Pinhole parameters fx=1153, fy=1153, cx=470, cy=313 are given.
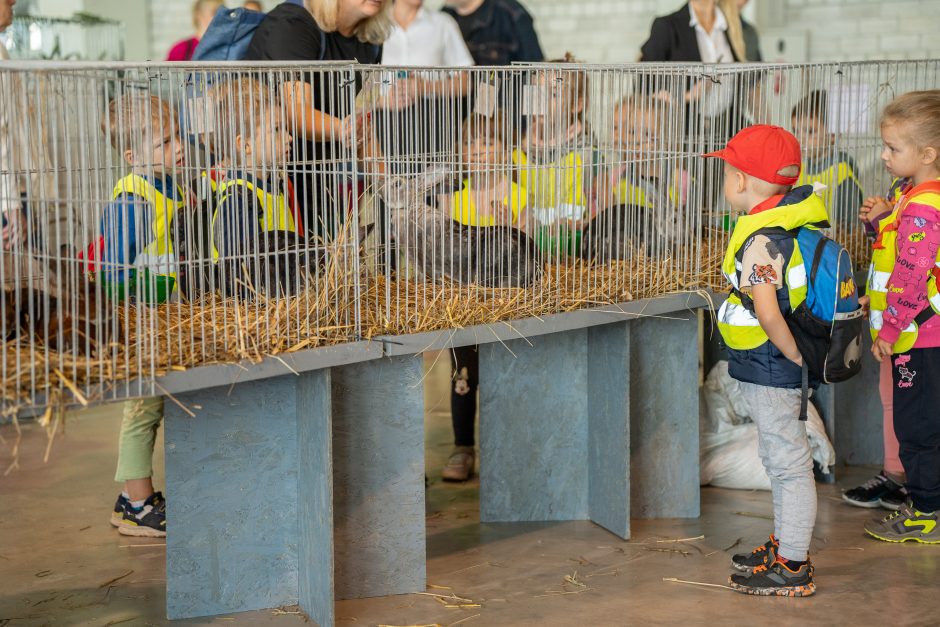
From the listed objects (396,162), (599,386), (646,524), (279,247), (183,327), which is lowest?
(646,524)

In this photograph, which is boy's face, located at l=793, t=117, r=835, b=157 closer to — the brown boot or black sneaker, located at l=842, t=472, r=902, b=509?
black sneaker, located at l=842, t=472, r=902, b=509

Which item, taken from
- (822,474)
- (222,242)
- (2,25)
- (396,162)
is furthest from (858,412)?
(2,25)

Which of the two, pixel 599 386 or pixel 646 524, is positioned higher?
pixel 599 386

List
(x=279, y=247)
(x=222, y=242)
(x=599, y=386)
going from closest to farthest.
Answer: (x=222, y=242) → (x=279, y=247) → (x=599, y=386)

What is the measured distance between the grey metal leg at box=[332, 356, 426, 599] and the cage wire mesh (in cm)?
20

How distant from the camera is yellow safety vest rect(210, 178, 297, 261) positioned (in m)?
2.84

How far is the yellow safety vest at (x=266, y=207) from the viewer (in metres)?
2.84

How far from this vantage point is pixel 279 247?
Answer: 3.01 metres

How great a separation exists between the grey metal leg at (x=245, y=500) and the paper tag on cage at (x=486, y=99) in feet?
2.97

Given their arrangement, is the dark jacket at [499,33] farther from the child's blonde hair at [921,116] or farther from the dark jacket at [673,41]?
the child's blonde hair at [921,116]

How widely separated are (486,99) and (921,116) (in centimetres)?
140

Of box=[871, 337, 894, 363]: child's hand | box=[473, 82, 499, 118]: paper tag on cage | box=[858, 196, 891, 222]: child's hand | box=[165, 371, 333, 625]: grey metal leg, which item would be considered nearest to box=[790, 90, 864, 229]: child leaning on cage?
box=[858, 196, 891, 222]: child's hand

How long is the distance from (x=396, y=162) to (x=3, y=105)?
1.10 meters

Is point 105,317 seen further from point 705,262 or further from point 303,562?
point 705,262
